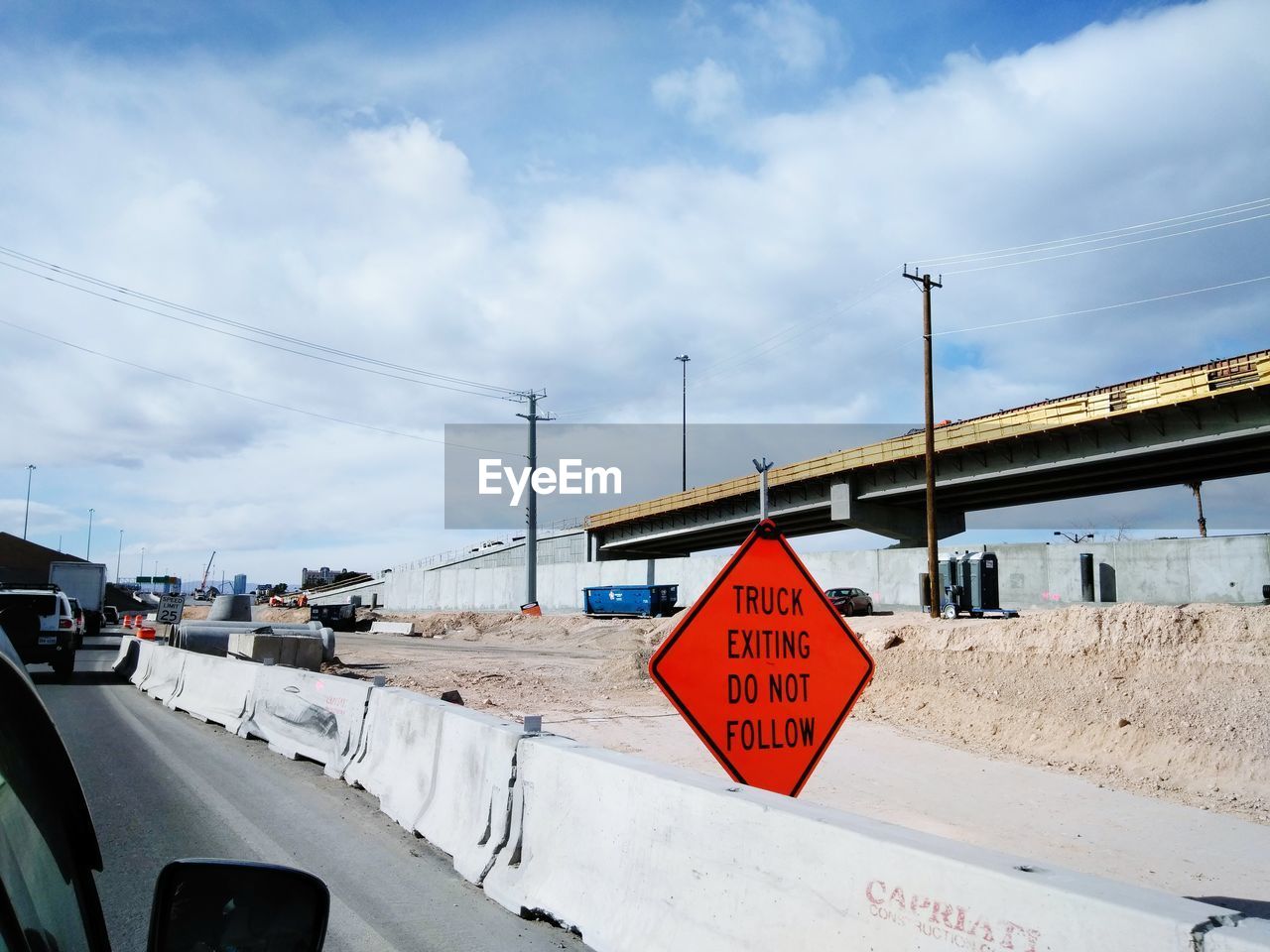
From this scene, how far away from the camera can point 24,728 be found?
1681mm

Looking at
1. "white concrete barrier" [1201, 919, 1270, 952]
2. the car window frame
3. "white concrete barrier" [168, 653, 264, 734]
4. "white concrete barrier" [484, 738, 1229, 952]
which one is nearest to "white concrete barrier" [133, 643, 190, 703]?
"white concrete barrier" [168, 653, 264, 734]

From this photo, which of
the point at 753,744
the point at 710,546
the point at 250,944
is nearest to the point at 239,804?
the point at 753,744

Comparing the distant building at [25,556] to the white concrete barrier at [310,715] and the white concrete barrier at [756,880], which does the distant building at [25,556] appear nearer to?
the white concrete barrier at [310,715]

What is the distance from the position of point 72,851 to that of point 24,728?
0.27 metres

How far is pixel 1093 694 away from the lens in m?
13.8

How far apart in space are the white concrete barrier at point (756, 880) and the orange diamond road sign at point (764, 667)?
1.71ft

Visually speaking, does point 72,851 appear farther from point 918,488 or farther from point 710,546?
point 710,546

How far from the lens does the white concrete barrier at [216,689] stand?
12.9 meters

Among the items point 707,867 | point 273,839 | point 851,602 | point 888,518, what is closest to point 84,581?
point 851,602

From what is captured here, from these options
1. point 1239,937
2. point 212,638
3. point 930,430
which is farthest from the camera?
point 930,430

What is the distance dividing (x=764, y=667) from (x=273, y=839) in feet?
13.3

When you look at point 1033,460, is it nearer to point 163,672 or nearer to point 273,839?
point 163,672

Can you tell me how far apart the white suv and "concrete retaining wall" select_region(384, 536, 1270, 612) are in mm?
32877

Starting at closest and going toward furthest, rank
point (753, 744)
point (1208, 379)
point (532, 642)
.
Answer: point (753, 744), point (1208, 379), point (532, 642)
